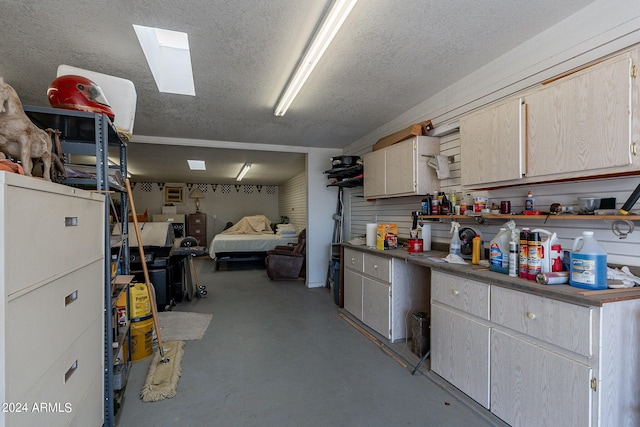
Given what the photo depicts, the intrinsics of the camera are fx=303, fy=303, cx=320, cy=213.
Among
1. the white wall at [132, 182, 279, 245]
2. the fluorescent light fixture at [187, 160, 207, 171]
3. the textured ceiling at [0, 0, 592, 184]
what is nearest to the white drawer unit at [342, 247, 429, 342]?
the textured ceiling at [0, 0, 592, 184]

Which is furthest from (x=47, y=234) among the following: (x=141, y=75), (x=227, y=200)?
(x=227, y=200)

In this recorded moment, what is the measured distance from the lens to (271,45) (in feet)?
7.94

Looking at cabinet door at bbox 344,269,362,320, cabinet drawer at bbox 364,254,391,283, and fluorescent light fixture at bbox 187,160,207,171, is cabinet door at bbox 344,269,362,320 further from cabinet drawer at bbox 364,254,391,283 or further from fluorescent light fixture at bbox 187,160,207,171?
fluorescent light fixture at bbox 187,160,207,171

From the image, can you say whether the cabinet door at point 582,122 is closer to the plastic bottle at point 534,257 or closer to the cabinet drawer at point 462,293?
the plastic bottle at point 534,257

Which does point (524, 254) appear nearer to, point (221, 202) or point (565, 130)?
point (565, 130)

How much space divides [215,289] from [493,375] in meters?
4.92

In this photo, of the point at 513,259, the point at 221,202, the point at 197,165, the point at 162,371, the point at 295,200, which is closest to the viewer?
the point at 513,259

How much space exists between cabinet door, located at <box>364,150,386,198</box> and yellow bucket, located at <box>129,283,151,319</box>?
2.95m

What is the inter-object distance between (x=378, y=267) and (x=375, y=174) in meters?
1.37

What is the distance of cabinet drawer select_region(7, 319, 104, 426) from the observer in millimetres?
1093

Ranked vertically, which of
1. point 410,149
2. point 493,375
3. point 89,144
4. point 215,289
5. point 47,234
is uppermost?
point 410,149

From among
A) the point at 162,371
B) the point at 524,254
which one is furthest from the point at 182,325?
the point at 524,254

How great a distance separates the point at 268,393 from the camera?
7.93ft

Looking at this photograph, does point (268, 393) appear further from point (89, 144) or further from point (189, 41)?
point (189, 41)
